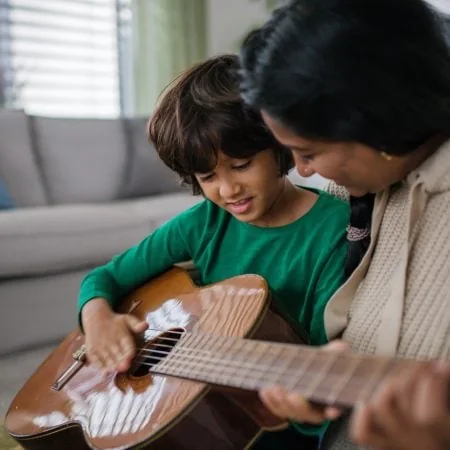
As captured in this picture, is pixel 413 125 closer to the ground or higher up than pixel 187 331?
higher up

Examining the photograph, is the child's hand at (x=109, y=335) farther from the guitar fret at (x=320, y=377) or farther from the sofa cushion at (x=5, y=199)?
the sofa cushion at (x=5, y=199)

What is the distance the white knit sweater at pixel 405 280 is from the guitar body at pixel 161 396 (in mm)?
99

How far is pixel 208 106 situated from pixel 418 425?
629 millimetres

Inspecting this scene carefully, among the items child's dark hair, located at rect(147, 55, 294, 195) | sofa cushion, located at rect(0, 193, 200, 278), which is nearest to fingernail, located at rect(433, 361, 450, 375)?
child's dark hair, located at rect(147, 55, 294, 195)

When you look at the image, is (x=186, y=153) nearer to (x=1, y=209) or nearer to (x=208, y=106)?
(x=208, y=106)

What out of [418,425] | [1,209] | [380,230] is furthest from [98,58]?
[418,425]

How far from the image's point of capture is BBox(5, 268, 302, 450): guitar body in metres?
0.77

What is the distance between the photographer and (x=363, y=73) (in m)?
0.66

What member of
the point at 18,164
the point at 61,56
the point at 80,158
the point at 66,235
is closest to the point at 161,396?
the point at 66,235

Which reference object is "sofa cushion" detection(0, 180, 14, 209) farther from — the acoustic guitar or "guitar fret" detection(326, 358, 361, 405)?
"guitar fret" detection(326, 358, 361, 405)

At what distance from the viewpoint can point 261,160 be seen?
993 millimetres

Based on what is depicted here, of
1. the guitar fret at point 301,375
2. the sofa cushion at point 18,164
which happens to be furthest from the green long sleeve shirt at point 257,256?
the sofa cushion at point 18,164

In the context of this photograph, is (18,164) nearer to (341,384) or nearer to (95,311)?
(95,311)

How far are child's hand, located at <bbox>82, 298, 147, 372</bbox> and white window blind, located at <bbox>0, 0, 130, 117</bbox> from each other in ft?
7.67
